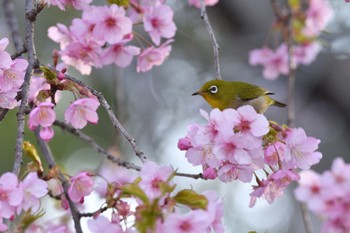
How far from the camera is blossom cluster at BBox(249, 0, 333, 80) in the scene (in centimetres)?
353

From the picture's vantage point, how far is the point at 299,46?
3771 mm

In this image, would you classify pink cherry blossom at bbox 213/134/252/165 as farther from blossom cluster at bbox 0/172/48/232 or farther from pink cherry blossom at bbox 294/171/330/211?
pink cherry blossom at bbox 294/171/330/211

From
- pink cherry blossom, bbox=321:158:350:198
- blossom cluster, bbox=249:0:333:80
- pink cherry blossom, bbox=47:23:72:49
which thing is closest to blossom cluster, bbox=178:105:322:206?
pink cherry blossom, bbox=321:158:350:198

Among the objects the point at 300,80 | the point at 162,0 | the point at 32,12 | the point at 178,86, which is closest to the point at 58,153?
the point at 178,86

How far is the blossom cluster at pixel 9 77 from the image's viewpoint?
1675 millimetres

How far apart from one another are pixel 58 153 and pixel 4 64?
3.66 metres

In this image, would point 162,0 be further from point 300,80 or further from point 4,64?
point 300,80

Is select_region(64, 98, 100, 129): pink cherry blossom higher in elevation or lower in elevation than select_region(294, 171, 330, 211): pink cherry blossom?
higher

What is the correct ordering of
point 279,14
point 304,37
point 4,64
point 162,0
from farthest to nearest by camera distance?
point 304,37 → point 279,14 → point 162,0 → point 4,64

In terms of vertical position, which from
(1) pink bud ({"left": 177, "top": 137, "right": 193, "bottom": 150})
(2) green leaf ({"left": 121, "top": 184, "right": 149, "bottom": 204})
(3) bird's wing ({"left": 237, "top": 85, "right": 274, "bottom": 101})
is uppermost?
(2) green leaf ({"left": 121, "top": 184, "right": 149, "bottom": 204})

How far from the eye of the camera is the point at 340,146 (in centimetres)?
391

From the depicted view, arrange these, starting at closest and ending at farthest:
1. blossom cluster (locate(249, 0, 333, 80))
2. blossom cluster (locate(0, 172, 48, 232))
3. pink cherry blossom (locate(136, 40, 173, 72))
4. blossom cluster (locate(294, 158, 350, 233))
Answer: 1. blossom cluster (locate(0, 172, 48, 232))
2. blossom cluster (locate(294, 158, 350, 233))
3. pink cherry blossom (locate(136, 40, 173, 72))
4. blossom cluster (locate(249, 0, 333, 80))

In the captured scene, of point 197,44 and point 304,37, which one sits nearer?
point 304,37

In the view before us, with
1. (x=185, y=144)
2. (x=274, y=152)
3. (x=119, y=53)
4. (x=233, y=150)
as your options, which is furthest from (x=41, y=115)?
(x=119, y=53)
